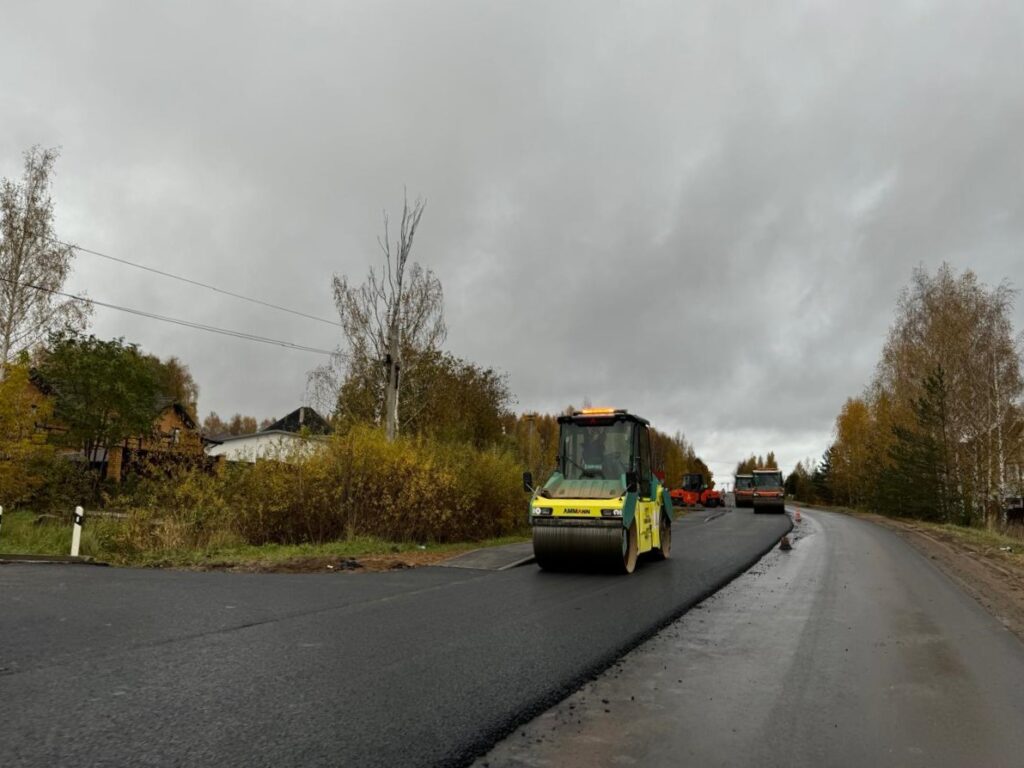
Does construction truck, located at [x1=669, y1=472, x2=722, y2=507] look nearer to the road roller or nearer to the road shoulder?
the road shoulder

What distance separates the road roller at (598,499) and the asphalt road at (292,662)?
1.03 metres

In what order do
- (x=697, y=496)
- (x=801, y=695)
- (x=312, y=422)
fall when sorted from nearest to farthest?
(x=801, y=695)
(x=312, y=422)
(x=697, y=496)

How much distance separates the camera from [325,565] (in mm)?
12125

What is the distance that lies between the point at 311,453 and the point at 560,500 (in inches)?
270

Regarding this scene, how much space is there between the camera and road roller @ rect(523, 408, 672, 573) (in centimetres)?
1126

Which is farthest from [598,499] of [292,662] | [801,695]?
[292,662]

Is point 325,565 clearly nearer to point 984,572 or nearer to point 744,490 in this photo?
point 984,572

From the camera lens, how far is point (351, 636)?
6.46 meters

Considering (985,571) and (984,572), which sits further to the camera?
(985,571)

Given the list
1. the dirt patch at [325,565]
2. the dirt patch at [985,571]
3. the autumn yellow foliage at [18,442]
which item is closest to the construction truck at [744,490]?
the dirt patch at [985,571]

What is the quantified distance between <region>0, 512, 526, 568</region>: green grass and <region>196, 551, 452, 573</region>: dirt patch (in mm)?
127

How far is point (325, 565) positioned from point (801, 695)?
355 inches

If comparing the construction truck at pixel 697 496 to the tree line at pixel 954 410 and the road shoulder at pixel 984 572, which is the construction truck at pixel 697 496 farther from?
the road shoulder at pixel 984 572

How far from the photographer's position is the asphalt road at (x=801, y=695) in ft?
12.9
